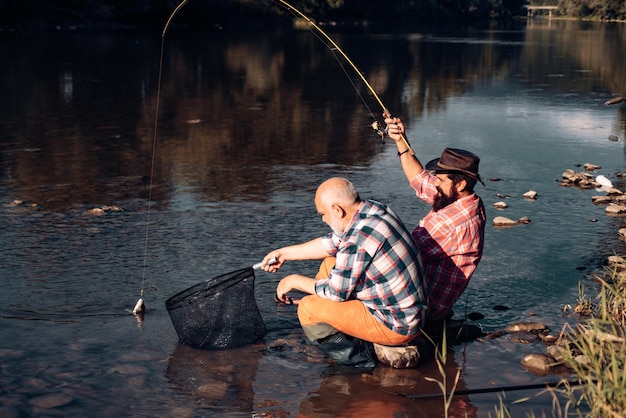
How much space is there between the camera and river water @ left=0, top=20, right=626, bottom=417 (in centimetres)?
511

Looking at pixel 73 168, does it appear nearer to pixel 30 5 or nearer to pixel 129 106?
pixel 129 106

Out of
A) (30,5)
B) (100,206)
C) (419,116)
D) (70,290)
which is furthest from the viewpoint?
(30,5)

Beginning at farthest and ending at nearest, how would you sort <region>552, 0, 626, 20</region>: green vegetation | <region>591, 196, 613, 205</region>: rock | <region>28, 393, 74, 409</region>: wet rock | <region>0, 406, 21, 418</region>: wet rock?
<region>552, 0, 626, 20</region>: green vegetation → <region>591, 196, 613, 205</region>: rock → <region>28, 393, 74, 409</region>: wet rock → <region>0, 406, 21, 418</region>: wet rock

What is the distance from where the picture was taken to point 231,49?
33.6m

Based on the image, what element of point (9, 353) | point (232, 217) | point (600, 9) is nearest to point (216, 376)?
point (9, 353)

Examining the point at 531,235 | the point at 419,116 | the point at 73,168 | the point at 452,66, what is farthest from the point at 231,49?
the point at 531,235

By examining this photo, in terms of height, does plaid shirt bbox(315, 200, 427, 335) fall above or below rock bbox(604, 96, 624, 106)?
below

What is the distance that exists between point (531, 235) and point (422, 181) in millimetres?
2866

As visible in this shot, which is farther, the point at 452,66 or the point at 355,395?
the point at 452,66

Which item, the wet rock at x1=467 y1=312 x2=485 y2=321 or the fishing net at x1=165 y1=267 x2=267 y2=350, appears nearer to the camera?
the fishing net at x1=165 y1=267 x2=267 y2=350

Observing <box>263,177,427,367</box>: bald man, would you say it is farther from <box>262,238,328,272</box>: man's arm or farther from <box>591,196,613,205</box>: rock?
<box>591,196,613,205</box>: rock

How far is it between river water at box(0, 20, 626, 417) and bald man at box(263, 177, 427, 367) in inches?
8.6

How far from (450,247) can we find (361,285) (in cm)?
69

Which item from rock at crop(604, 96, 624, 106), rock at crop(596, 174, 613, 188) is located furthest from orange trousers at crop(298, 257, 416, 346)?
rock at crop(604, 96, 624, 106)
